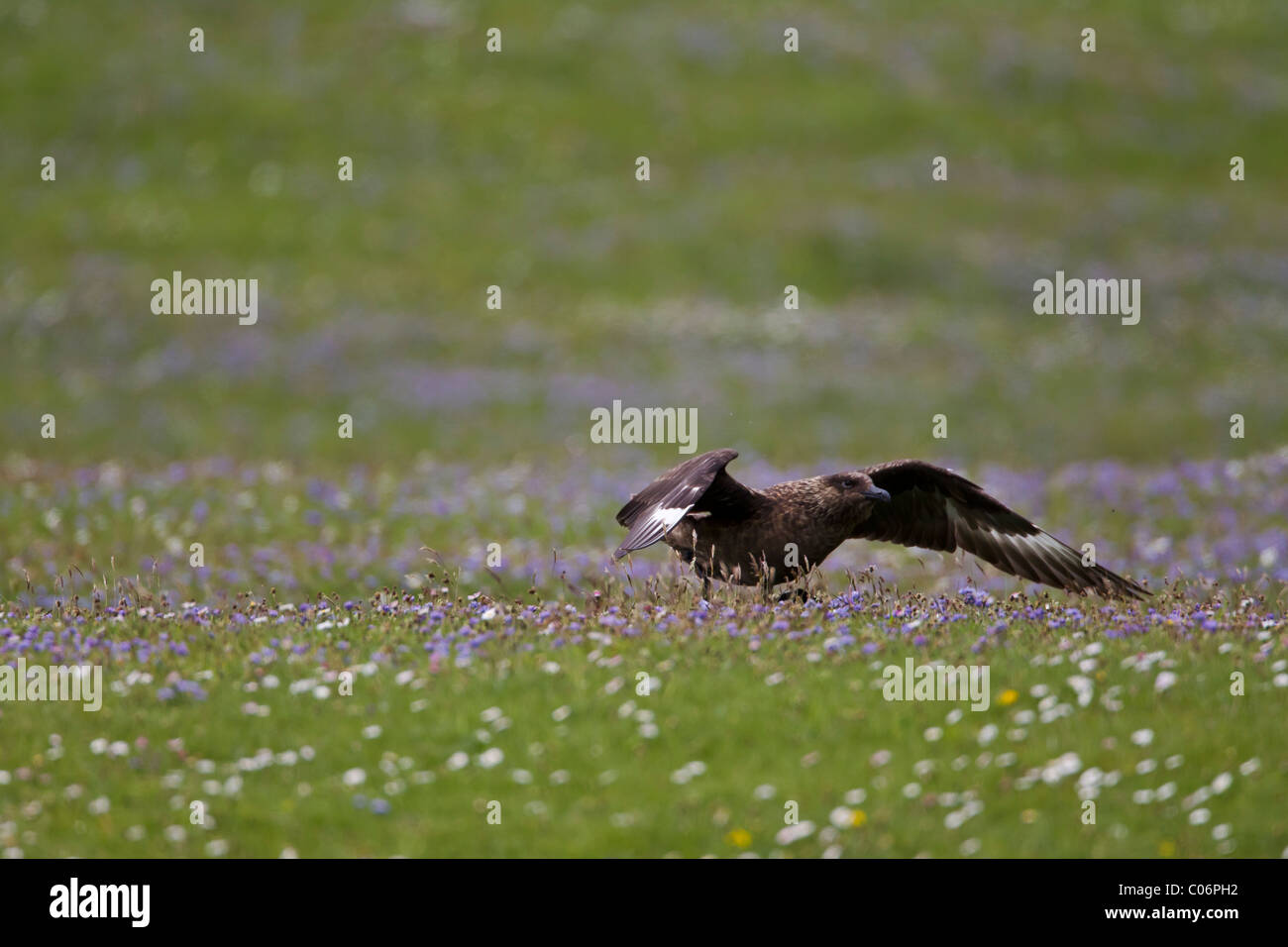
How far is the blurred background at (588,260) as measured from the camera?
60.1ft

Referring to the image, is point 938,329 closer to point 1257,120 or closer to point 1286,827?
point 1257,120

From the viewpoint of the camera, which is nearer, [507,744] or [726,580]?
[507,744]

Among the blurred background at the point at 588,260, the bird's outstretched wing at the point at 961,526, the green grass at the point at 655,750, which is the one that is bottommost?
the green grass at the point at 655,750

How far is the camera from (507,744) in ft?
25.7

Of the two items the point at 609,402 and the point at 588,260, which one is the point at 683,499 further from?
the point at 588,260

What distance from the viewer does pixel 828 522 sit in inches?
420

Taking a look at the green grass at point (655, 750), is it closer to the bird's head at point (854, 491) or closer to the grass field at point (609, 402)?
the grass field at point (609, 402)

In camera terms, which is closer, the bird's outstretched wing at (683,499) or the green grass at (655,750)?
the green grass at (655,750)

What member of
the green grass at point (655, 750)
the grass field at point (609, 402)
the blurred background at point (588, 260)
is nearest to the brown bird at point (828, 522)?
the grass field at point (609, 402)

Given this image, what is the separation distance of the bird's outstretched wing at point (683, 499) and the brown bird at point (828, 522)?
0.01 metres

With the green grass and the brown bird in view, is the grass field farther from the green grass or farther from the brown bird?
the brown bird

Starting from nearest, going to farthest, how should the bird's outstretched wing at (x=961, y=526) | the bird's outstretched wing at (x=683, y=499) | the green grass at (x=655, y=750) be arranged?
1. the green grass at (x=655, y=750)
2. the bird's outstretched wing at (x=683, y=499)
3. the bird's outstretched wing at (x=961, y=526)
